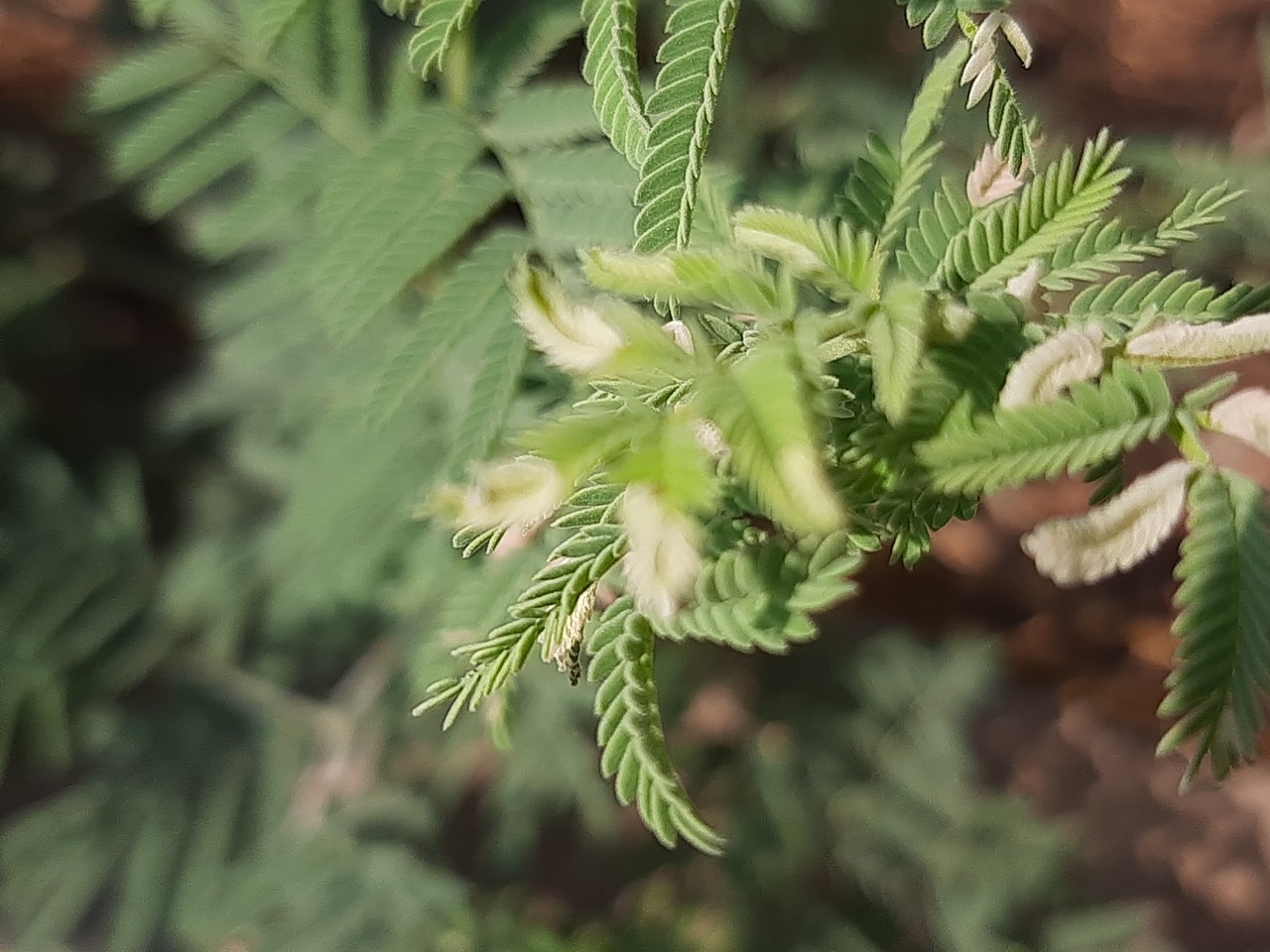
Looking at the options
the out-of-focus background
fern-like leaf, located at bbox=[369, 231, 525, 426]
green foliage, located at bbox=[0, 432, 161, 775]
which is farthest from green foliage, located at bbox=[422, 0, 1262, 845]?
green foliage, located at bbox=[0, 432, 161, 775]

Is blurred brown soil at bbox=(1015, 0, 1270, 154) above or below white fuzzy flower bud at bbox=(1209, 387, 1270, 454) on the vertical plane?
below

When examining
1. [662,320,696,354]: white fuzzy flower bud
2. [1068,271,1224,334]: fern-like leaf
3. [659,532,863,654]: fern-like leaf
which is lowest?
[659,532,863,654]: fern-like leaf

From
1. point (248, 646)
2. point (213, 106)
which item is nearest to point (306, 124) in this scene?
point (213, 106)

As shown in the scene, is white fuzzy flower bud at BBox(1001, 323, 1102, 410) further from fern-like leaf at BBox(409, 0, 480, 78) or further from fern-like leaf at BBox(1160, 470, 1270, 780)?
fern-like leaf at BBox(409, 0, 480, 78)

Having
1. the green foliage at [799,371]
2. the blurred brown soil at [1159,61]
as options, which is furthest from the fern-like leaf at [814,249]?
the blurred brown soil at [1159,61]

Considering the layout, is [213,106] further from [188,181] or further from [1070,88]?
[1070,88]

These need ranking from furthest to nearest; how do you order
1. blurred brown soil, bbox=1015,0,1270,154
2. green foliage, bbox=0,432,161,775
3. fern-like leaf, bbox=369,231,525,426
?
blurred brown soil, bbox=1015,0,1270,154
green foliage, bbox=0,432,161,775
fern-like leaf, bbox=369,231,525,426
